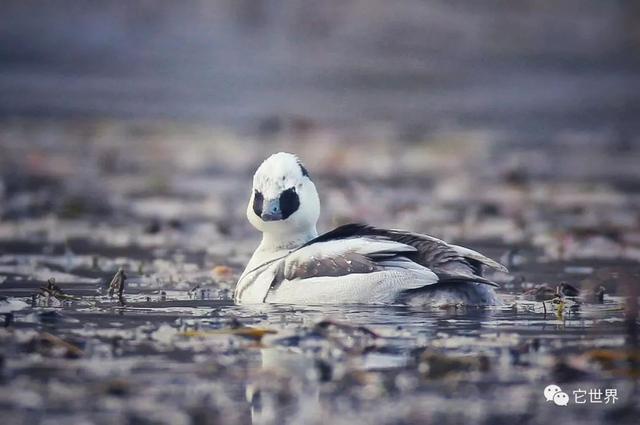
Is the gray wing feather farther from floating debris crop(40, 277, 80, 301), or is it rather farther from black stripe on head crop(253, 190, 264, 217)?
floating debris crop(40, 277, 80, 301)

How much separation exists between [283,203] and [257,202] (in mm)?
195

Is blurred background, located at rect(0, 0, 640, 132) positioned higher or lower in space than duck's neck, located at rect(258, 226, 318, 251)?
higher

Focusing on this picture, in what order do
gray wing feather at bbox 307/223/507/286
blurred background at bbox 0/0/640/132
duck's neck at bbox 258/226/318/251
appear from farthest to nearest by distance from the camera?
blurred background at bbox 0/0/640/132, duck's neck at bbox 258/226/318/251, gray wing feather at bbox 307/223/507/286

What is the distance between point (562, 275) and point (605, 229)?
2.37 m

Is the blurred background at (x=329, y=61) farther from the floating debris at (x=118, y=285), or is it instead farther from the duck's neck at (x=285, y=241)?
the floating debris at (x=118, y=285)

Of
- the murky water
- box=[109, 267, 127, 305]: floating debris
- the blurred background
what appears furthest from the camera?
the blurred background

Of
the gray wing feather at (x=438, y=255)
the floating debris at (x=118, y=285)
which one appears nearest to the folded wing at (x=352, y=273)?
the gray wing feather at (x=438, y=255)

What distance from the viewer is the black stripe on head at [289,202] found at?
10.9 meters

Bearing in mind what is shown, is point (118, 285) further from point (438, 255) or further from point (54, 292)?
point (438, 255)

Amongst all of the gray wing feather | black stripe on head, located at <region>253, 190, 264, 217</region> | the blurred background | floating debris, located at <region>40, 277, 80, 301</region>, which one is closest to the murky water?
floating debris, located at <region>40, 277, 80, 301</region>

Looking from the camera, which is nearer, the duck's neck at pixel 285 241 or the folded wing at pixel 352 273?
the folded wing at pixel 352 273

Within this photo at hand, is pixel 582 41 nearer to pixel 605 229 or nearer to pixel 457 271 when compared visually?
pixel 605 229

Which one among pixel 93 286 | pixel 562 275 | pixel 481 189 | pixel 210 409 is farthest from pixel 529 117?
pixel 210 409

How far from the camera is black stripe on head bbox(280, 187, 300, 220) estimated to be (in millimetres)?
10875
